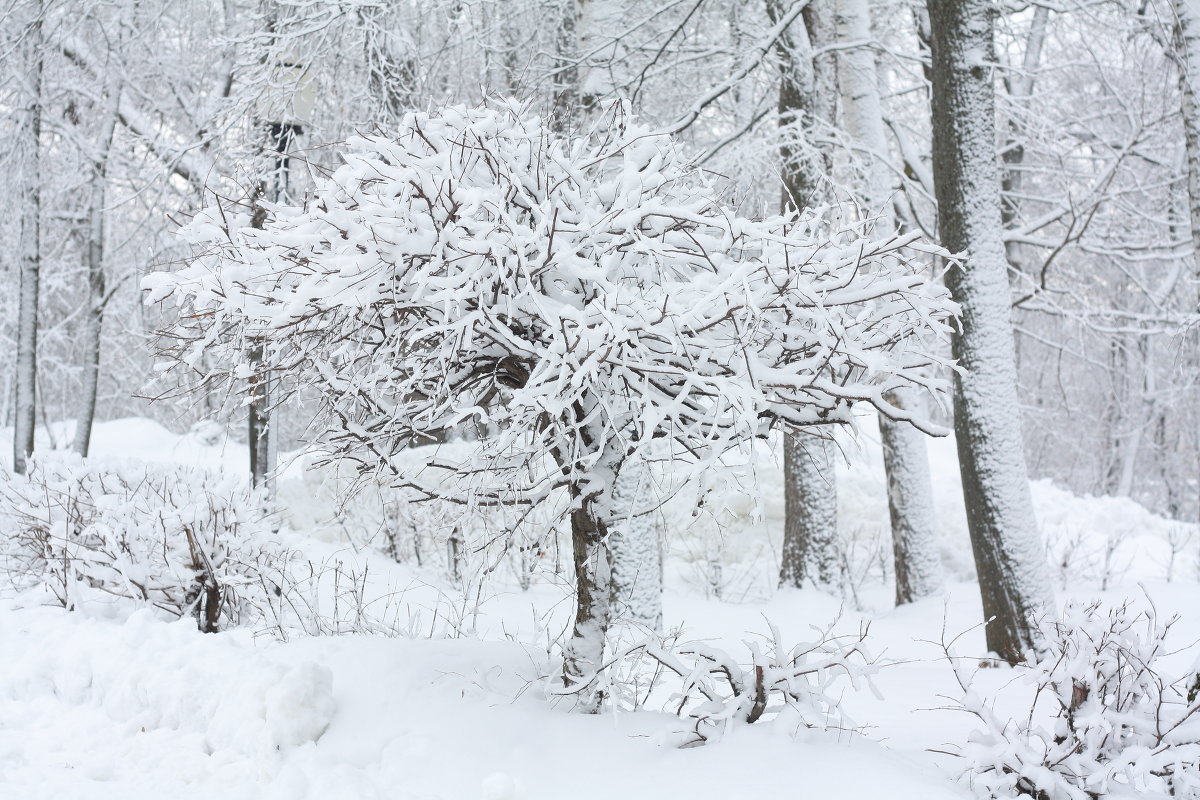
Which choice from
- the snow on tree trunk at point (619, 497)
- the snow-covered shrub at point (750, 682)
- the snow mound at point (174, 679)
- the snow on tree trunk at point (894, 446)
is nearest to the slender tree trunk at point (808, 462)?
the snow on tree trunk at point (894, 446)

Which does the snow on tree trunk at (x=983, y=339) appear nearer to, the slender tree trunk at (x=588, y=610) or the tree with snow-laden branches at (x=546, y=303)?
the tree with snow-laden branches at (x=546, y=303)

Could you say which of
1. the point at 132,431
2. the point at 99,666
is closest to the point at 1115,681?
the point at 99,666

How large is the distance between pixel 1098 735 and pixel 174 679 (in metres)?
3.66

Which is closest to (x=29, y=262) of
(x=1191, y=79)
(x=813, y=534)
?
(x=813, y=534)

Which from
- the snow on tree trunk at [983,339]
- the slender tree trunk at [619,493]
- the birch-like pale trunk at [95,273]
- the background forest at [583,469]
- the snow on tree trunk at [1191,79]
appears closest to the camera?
the background forest at [583,469]

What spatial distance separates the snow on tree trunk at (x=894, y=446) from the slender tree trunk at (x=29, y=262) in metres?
8.99

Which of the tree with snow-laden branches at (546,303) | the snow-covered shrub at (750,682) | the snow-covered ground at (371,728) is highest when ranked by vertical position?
the tree with snow-laden branches at (546,303)

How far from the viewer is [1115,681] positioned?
9.75ft

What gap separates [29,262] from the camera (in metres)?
10.6

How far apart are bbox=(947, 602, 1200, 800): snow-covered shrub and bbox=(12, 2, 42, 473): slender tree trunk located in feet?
35.0

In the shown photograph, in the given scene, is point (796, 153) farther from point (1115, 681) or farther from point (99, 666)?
point (99, 666)

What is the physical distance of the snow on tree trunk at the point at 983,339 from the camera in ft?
17.4

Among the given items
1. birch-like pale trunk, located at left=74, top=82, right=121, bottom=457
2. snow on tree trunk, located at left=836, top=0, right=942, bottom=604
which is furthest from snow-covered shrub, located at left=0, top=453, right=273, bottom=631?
birch-like pale trunk, located at left=74, top=82, right=121, bottom=457

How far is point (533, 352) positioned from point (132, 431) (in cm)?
1780
